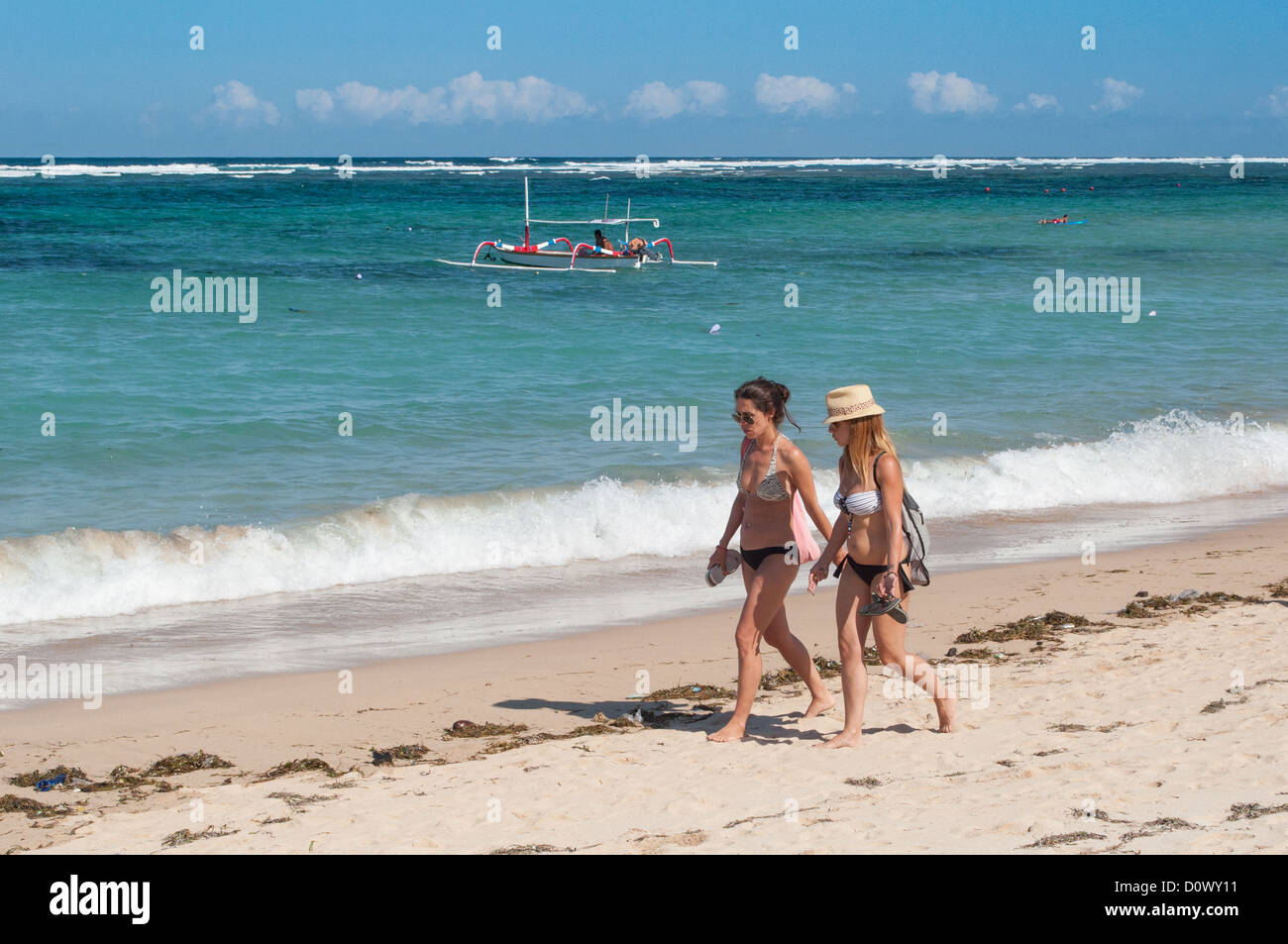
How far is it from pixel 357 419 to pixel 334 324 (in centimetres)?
733

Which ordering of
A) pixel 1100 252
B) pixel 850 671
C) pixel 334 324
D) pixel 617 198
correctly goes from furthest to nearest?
pixel 617 198 → pixel 1100 252 → pixel 334 324 → pixel 850 671

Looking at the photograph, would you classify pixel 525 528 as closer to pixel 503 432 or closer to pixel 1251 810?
pixel 503 432

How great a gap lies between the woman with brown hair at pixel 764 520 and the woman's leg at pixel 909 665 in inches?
19.1

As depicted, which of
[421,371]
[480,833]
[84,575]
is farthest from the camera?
[421,371]

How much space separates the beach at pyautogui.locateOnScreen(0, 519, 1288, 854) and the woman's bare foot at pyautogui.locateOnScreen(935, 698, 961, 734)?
0.06 metres

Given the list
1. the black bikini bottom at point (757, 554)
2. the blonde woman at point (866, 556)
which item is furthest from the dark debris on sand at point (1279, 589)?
the black bikini bottom at point (757, 554)

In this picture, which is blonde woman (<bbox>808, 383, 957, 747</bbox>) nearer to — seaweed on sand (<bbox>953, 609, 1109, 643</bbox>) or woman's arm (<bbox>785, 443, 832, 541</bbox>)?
woman's arm (<bbox>785, 443, 832, 541</bbox>)

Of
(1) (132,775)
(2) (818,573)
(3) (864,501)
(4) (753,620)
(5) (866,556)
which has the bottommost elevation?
(1) (132,775)

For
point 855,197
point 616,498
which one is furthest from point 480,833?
point 855,197

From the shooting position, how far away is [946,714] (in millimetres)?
5695

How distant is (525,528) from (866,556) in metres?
5.62

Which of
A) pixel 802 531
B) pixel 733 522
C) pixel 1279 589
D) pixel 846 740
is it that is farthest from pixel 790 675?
pixel 1279 589

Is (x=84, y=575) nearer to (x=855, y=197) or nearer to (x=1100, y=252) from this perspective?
(x=1100, y=252)

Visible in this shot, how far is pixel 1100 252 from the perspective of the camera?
127 feet
